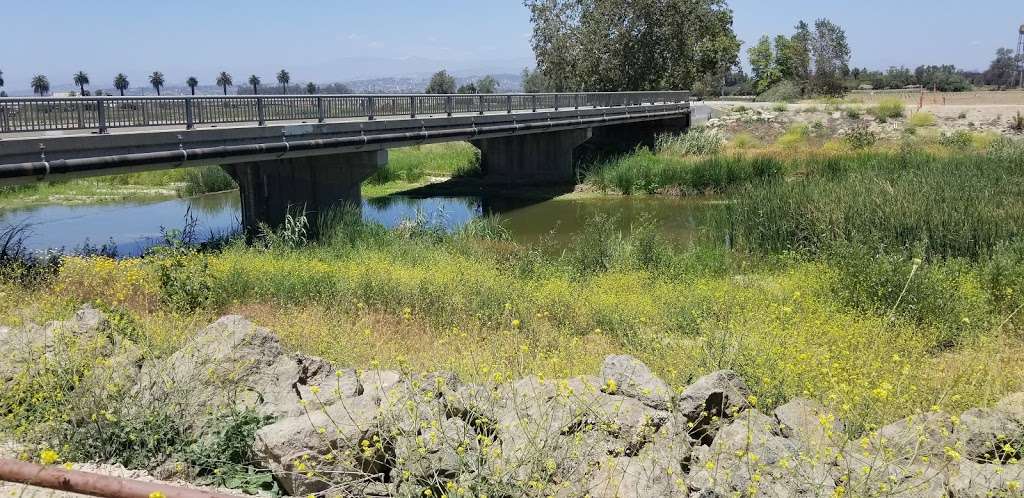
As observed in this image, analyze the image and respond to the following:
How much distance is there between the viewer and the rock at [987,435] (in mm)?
6059

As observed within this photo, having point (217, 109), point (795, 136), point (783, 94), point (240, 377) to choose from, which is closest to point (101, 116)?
point (217, 109)

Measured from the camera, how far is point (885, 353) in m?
9.36

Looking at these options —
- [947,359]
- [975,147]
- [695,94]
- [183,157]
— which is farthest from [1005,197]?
[695,94]

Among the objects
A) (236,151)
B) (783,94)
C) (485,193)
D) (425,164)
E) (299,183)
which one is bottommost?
(485,193)

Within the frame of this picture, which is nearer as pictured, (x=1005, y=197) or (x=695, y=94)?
(x=1005, y=197)

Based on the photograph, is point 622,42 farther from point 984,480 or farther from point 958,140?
point 984,480

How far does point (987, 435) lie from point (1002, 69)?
140283mm

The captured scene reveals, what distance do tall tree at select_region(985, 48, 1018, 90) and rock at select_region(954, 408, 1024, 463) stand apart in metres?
125

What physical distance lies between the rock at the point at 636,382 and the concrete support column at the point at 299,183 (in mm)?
18110

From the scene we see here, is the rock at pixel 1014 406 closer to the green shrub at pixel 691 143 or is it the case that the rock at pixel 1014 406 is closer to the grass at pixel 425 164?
the grass at pixel 425 164

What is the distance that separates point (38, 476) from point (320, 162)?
22262 millimetres

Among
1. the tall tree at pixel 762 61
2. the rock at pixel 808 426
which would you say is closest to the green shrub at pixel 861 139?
the rock at pixel 808 426

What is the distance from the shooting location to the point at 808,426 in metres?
6.30

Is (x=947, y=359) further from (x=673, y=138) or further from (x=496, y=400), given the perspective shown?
(x=673, y=138)
